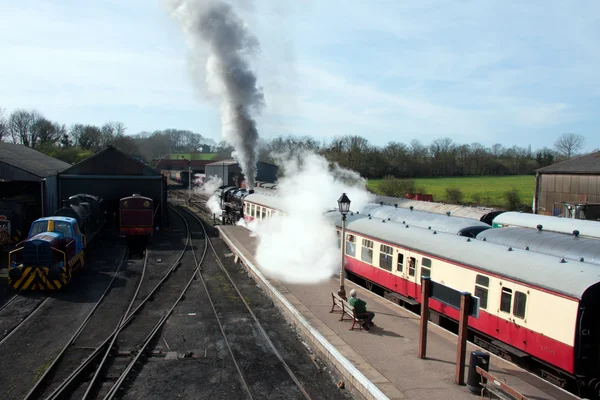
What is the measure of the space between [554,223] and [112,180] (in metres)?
29.8

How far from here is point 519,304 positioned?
9203 mm

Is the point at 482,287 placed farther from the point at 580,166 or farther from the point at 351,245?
the point at 580,166

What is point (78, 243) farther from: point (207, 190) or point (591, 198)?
point (207, 190)

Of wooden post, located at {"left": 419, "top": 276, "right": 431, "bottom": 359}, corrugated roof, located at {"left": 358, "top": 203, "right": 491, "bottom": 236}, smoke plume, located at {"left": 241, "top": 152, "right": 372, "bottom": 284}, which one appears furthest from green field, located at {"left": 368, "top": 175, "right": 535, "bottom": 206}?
wooden post, located at {"left": 419, "top": 276, "right": 431, "bottom": 359}

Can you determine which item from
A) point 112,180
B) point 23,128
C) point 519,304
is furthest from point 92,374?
point 23,128

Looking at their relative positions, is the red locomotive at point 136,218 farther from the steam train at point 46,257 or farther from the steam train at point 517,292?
the steam train at point 517,292

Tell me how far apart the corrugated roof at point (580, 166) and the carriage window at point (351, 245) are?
65.9 ft

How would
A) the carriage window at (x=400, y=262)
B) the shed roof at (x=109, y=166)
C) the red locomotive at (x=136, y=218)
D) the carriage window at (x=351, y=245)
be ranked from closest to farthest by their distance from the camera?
the carriage window at (x=400, y=262) < the carriage window at (x=351, y=245) < the red locomotive at (x=136, y=218) < the shed roof at (x=109, y=166)

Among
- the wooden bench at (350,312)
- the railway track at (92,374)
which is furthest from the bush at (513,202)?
the railway track at (92,374)

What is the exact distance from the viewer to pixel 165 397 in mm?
8531

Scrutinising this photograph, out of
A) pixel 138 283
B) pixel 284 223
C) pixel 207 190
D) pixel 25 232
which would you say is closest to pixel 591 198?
pixel 284 223

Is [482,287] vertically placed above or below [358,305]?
above

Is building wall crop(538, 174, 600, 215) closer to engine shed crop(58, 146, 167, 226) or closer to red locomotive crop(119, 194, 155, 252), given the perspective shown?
red locomotive crop(119, 194, 155, 252)

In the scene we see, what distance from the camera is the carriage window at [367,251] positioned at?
50.3ft
